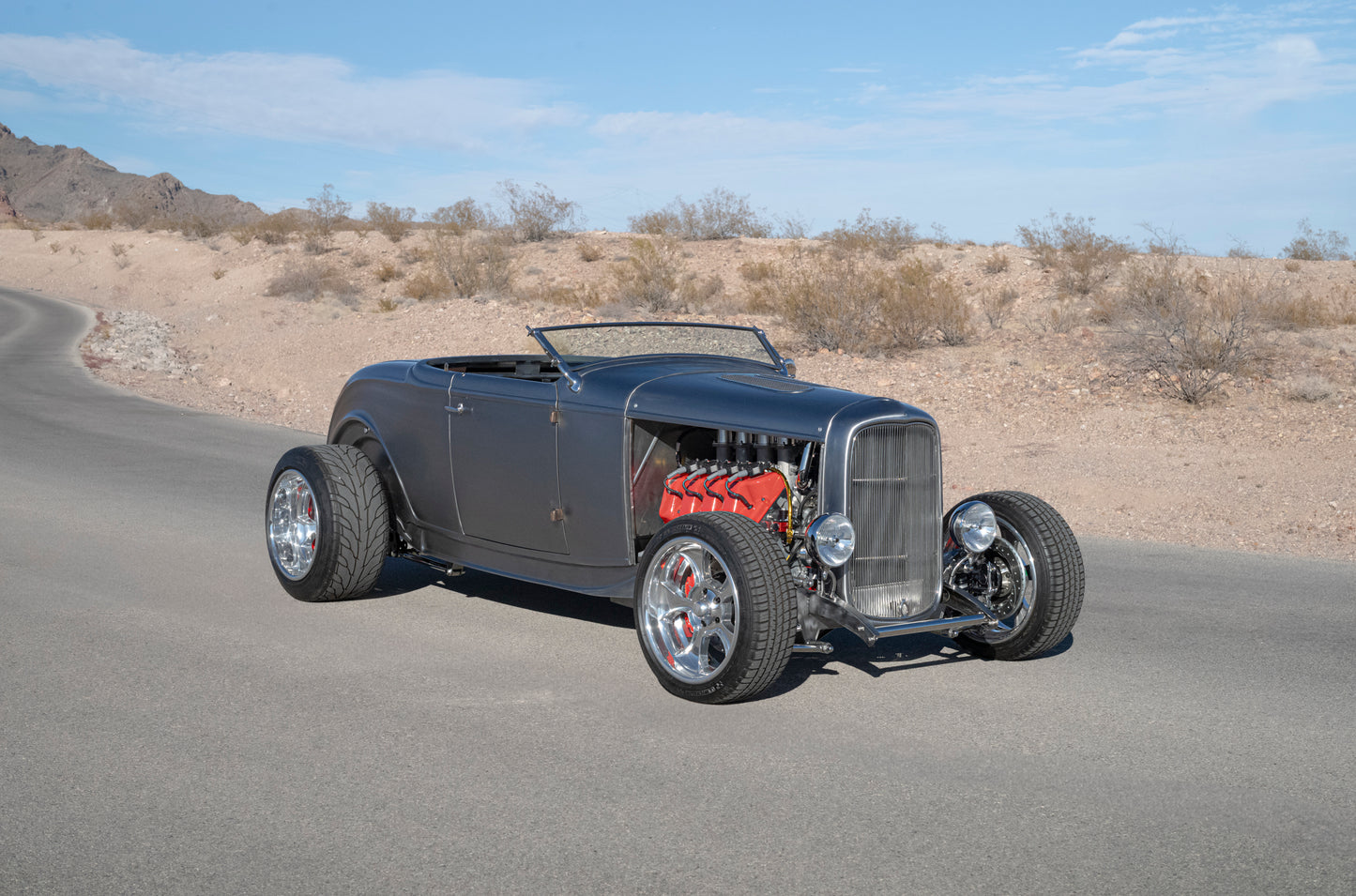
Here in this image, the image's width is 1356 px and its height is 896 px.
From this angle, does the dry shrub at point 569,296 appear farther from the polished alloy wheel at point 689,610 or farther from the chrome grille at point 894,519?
the polished alloy wheel at point 689,610

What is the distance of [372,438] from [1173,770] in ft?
16.0

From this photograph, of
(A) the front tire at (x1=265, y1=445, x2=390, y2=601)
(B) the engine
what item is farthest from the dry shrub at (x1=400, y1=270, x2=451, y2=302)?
(B) the engine

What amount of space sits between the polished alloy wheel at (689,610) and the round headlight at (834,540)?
43cm

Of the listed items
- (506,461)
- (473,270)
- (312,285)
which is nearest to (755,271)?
(473,270)

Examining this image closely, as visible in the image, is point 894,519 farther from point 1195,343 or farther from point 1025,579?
point 1195,343

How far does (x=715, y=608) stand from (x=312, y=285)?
32.3 metres

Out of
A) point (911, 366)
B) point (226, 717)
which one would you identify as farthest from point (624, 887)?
point (911, 366)

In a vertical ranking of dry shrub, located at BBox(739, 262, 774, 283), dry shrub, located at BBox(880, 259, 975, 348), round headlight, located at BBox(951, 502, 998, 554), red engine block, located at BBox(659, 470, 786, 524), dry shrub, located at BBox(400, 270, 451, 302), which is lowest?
round headlight, located at BBox(951, 502, 998, 554)

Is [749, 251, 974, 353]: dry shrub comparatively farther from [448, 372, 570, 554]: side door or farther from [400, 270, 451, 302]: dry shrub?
[400, 270, 451, 302]: dry shrub

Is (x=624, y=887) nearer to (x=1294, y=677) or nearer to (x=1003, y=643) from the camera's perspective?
(x=1003, y=643)

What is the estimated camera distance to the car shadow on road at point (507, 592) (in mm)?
6660

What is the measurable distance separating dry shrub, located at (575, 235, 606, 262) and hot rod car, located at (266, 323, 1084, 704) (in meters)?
30.8

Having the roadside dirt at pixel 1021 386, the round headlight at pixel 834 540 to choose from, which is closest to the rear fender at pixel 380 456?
the round headlight at pixel 834 540

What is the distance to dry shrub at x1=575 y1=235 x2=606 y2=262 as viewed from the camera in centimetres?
3741
